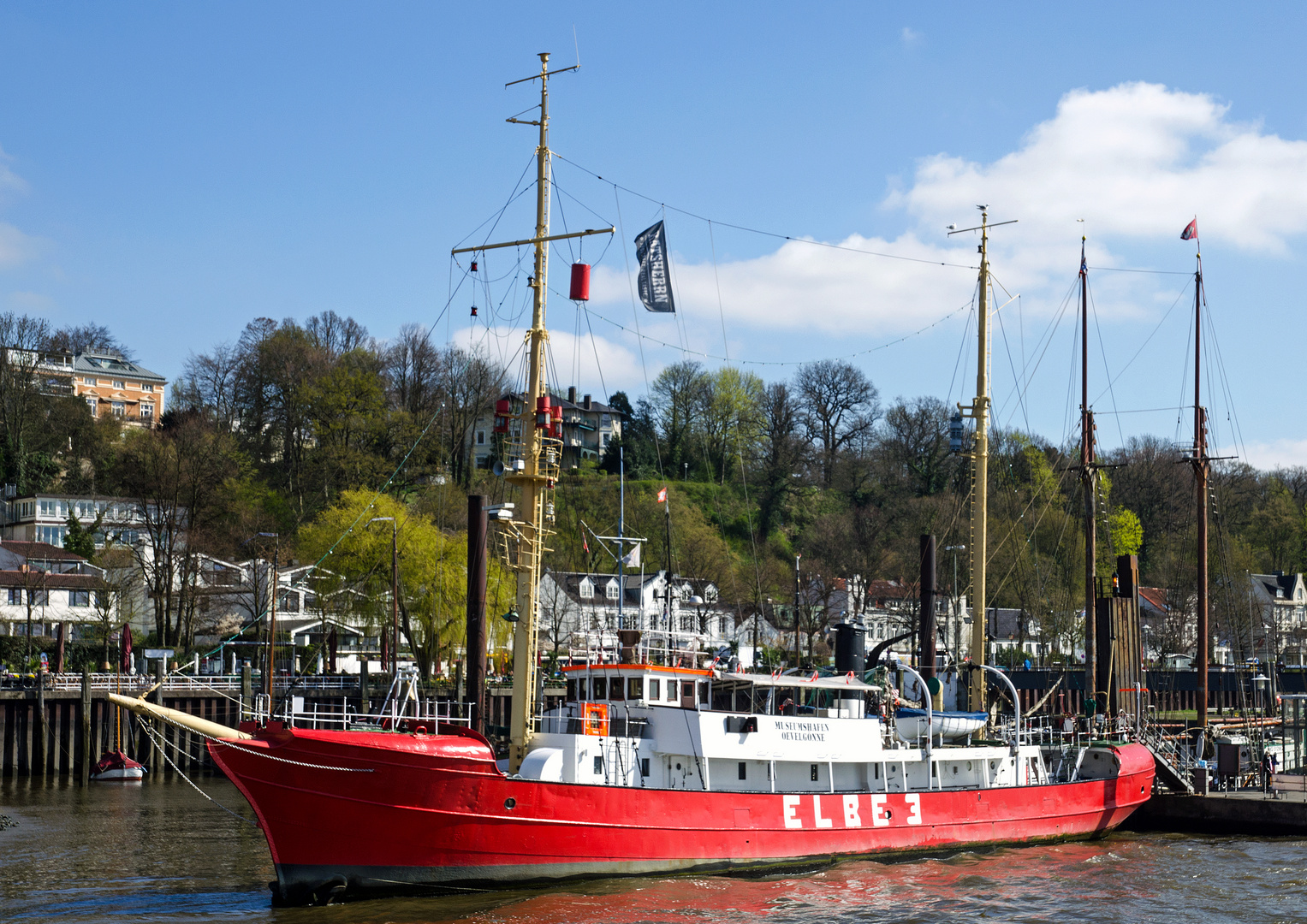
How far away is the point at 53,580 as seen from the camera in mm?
68000

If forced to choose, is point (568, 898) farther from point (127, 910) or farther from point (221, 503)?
point (221, 503)

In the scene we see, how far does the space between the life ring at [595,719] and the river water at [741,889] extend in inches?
116

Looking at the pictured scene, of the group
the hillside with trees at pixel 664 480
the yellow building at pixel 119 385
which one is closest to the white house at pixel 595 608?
the hillside with trees at pixel 664 480

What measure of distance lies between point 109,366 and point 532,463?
343 ft

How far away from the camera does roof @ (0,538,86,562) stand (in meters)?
73.6

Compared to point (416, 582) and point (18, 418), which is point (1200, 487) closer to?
point (416, 582)

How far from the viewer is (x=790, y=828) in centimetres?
2628

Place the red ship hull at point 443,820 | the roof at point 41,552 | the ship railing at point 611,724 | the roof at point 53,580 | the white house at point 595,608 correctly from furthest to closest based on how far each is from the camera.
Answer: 1. the roof at point 41,552
2. the roof at point 53,580
3. the white house at point 595,608
4. the ship railing at point 611,724
5. the red ship hull at point 443,820

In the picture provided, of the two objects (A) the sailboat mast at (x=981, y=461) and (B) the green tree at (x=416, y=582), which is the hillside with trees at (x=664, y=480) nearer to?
(B) the green tree at (x=416, y=582)

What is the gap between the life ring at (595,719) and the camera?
25.0m

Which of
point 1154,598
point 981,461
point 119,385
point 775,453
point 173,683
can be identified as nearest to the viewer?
point 981,461

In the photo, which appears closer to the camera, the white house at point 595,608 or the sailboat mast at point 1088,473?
the sailboat mast at point 1088,473

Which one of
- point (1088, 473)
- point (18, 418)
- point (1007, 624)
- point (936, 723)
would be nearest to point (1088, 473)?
point (1088, 473)

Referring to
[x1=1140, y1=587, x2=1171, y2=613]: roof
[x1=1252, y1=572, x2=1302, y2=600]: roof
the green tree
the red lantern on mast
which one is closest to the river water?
the red lantern on mast
